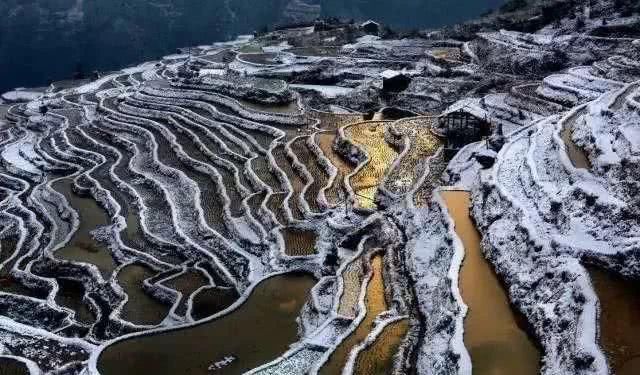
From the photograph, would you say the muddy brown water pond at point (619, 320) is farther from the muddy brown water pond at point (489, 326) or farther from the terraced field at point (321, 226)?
the muddy brown water pond at point (489, 326)

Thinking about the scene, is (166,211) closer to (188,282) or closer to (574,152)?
(188,282)

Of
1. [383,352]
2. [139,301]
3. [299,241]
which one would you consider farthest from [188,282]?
[383,352]

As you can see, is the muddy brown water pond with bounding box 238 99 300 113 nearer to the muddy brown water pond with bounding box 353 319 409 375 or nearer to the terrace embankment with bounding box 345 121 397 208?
the terrace embankment with bounding box 345 121 397 208

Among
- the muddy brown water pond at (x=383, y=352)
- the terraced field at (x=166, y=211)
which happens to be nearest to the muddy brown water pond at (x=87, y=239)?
the terraced field at (x=166, y=211)

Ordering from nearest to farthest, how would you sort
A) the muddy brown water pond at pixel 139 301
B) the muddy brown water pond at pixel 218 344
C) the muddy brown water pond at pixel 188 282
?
1. the muddy brown water pond at pixel 218 344
2. the muddy brown water pond at pixel 139 301
3. the muddy brown water pond at pixel 188 282

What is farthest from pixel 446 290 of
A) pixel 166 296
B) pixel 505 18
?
pixel 505 18

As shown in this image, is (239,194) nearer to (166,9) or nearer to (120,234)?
(120,234)

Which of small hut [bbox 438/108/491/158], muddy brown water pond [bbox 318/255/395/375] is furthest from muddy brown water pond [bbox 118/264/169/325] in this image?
small hut [bbox 438/108/491/158]
